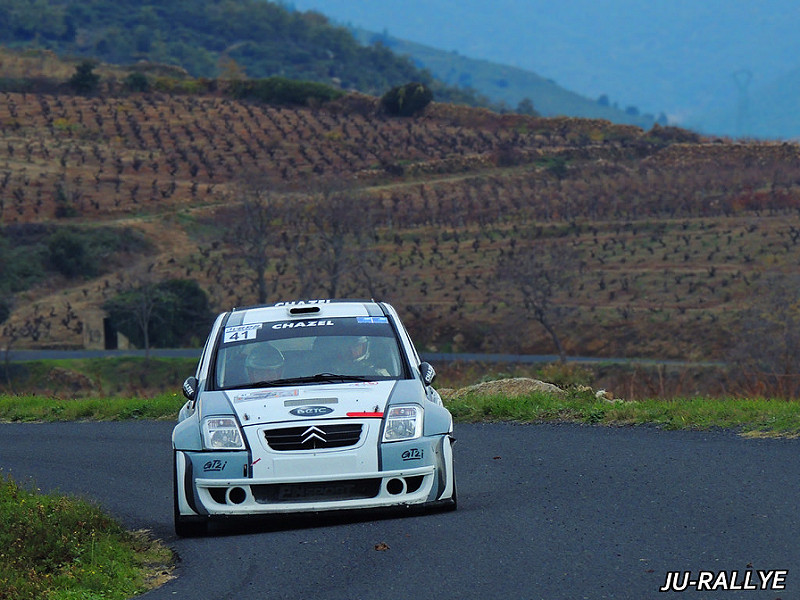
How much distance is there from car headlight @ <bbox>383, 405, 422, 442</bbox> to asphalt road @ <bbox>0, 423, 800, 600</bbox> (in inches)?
24.4

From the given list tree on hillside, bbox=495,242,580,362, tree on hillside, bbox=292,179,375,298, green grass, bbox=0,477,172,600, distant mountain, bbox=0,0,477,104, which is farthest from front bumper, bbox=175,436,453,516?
distant mountain, bbox=0,0,477,104

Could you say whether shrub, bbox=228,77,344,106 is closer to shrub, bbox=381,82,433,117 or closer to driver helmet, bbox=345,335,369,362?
shrub, bbox=381,82,433,117

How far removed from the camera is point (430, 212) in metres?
67.9

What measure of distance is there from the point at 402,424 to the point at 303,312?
1943 mm

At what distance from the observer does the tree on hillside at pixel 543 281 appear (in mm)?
45375

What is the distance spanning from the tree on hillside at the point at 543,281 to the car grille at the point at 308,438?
3348 centimetres

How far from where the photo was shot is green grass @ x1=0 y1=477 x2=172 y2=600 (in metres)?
7.18

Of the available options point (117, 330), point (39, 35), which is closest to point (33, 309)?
point (117, 330)

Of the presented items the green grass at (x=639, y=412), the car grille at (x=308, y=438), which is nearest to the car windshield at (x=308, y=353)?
the car grille at (x=308, y=438)

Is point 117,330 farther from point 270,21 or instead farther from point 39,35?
point 270,21

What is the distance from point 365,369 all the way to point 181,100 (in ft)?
274

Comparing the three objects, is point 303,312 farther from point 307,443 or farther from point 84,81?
point 84,81

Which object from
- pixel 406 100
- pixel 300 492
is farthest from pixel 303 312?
pixel 406 100

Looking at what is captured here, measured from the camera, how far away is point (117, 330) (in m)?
48.7
